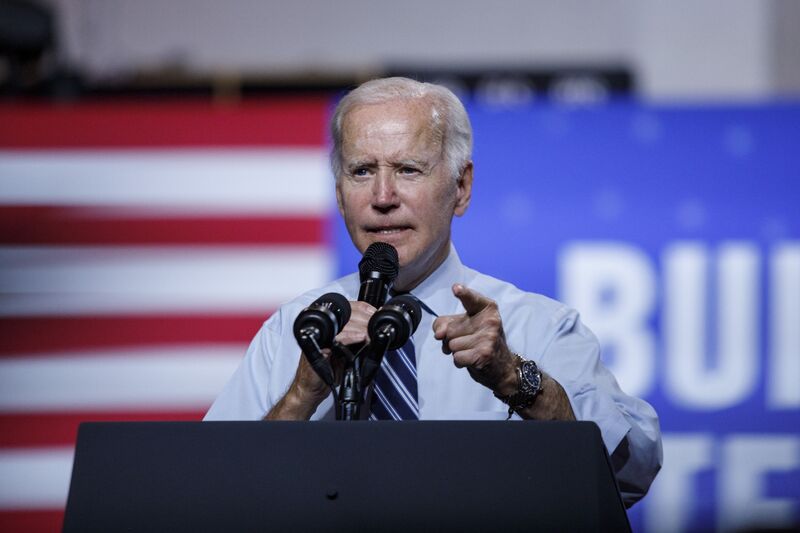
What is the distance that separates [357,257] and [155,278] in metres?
0.57

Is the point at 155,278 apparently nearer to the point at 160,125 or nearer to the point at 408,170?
the point at 160,125

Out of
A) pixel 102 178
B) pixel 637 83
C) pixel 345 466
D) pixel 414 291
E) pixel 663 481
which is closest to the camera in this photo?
pixel 345 466

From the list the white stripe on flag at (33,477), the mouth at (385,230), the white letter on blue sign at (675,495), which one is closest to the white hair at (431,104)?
the mouth at (385,230)

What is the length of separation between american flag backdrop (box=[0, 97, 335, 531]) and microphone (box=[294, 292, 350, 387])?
1825 millimetres

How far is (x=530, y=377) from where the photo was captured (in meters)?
1.33

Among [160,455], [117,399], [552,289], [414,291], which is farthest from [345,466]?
[117,399]

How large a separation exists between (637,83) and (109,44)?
89.4 inches

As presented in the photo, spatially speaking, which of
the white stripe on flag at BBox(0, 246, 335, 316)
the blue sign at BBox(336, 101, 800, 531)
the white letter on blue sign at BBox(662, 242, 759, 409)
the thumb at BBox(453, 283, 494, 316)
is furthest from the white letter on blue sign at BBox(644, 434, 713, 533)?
the thumb at BBox(453, 283, 494, 316)

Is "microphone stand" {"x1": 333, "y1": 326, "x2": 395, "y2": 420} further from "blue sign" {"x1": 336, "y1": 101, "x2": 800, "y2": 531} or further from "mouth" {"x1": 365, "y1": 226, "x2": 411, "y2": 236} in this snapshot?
"blue sign" {"x1": 336, "y1": 101, "x2": 800, "y2": 531}

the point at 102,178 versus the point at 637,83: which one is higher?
the point at 637,83

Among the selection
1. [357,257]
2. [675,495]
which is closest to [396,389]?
[357,257]

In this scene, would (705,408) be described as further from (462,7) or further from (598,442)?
(462,7)

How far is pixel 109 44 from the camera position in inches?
189

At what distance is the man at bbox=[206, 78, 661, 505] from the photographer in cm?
154
